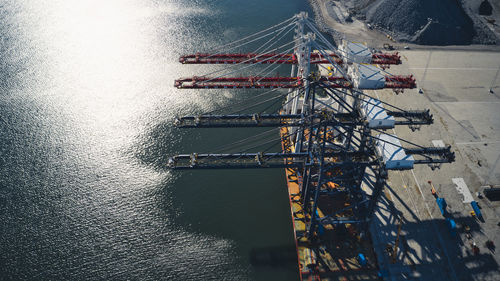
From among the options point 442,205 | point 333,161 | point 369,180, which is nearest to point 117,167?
point 333,161

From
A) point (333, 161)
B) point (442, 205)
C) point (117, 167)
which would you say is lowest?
point (442, 205)

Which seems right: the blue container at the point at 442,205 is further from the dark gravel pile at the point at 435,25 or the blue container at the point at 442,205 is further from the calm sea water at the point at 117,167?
the dark gravel pile at the point at 435,25

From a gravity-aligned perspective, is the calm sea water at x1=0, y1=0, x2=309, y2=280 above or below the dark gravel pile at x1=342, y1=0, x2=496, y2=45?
below

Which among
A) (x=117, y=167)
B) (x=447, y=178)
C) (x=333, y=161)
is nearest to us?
(x=333, y=161)

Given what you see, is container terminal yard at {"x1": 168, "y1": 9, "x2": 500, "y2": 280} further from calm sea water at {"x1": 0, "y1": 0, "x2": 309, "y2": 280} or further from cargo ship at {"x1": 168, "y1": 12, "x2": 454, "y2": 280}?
calm sea water at {"x1": 0, "y1": 0, "x2": 309, "y2": 280}

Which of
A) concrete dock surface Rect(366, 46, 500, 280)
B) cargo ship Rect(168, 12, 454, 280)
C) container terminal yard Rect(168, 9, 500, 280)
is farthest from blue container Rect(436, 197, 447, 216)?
cargo ship Rect(168, 12, 454, 280)

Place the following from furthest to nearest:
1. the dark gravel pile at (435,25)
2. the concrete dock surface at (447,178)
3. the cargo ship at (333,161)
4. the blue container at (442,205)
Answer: the dark gravel pile at (435,25)
the blue container at (442,205)
the concrete dock surface at (447,178)
the cargo ship at (333,161)

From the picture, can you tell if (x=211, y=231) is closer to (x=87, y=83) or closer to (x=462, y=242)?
(x=462, y=242)

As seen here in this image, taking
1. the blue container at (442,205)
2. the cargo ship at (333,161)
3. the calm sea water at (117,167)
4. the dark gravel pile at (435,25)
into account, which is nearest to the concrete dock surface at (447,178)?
the blue container at (442,205)

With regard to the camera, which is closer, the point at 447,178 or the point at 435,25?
the point at 447,178

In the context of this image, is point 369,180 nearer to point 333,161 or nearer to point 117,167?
point 333,161
